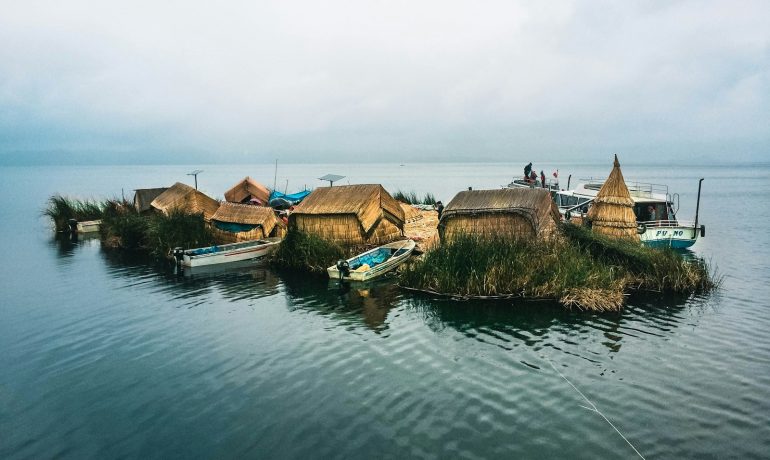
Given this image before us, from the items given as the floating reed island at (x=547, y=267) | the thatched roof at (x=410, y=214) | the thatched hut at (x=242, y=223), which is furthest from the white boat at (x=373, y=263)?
the thatched roof at (x=410, y=214)

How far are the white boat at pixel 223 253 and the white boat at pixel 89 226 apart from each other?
18.3 meters

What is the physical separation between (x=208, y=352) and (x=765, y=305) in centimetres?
1980

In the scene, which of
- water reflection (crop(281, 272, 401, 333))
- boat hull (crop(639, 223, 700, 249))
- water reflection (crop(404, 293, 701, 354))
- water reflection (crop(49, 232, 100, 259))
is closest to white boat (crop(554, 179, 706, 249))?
boat hull (crop(639, 223, 700, 249))

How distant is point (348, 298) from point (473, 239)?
5.69 metres

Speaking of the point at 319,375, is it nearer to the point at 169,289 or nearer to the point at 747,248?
the point at 169,289

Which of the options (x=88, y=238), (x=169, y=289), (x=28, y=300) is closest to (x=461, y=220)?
(x=169, y=289)

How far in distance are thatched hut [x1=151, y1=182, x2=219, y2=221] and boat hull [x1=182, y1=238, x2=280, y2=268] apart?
16.7 feet

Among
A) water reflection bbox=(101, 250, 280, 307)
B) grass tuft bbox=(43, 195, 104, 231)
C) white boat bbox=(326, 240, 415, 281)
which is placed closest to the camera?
water reflection bbox=(101, 250, 280, 307)

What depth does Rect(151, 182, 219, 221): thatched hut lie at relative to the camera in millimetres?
35031

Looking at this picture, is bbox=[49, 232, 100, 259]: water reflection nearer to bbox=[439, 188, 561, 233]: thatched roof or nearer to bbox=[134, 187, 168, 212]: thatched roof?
bbox=[134, 187, 168, 212]: thatched roof

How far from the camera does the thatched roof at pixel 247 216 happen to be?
1282 inches

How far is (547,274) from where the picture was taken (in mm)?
18891

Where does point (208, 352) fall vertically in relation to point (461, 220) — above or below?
below

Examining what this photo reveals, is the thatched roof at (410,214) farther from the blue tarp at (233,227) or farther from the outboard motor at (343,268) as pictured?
the outboard motor at (343,268)
